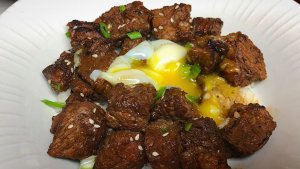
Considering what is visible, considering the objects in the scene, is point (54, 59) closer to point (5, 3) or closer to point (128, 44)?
point (128, 44)

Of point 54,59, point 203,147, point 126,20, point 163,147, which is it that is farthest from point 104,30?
point 203,147

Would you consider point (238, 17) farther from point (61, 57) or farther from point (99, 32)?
point (61, 57)

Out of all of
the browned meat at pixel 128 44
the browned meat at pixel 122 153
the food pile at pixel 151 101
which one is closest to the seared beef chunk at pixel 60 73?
the food pile at pixel 151 101

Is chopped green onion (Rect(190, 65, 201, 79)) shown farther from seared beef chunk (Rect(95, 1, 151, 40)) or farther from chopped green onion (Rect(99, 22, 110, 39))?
chopped green onion (Rect(99, 22, 110, 39))

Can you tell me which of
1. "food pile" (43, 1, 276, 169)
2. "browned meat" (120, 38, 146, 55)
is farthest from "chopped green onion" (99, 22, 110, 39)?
"browned meat" (120, 38, 146, 55)

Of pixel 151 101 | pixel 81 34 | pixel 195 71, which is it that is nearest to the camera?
pixel 151 101

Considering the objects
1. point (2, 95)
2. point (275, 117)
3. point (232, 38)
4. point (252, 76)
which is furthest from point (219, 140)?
point (2, 95)
